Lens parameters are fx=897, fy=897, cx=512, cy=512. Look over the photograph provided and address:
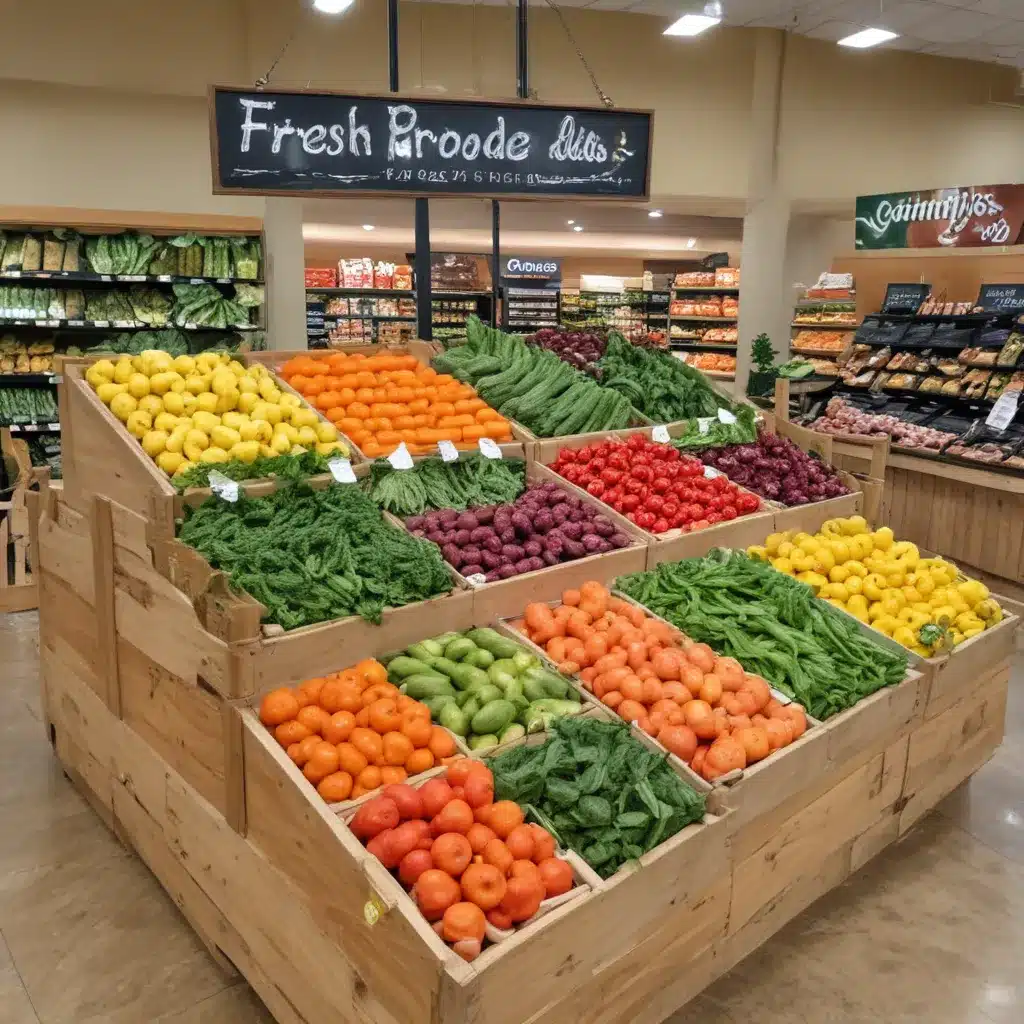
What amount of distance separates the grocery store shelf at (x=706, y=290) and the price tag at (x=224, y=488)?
A: 37.5 ft

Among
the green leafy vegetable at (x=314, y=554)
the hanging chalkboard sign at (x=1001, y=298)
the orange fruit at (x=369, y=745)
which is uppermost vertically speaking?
the hanging chalkboard sign at (x=1001, y=298)

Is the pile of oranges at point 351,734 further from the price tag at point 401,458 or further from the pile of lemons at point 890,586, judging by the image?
the pile of lemons at point 890,586

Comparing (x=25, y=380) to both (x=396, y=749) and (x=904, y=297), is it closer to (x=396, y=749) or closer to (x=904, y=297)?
(x=396, y=749)

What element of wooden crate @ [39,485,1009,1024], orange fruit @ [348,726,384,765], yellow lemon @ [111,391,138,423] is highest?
yellow lemon @ [111,391,138,423]

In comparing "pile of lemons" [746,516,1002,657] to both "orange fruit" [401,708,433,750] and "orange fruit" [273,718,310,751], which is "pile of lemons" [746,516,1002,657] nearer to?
"orange fruit" [401,708,433,750]

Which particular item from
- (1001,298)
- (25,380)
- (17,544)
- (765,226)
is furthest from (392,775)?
(765,226)

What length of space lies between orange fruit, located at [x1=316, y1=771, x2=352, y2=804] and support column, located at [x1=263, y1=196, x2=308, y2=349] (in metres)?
6.73

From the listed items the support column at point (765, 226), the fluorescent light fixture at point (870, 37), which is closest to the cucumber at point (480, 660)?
the fluorescent light fixture at point (870, 37)

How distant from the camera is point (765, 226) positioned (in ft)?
35.4

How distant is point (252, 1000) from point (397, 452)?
191cm

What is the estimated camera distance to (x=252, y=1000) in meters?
2.55

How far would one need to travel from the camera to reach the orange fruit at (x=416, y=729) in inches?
90.2

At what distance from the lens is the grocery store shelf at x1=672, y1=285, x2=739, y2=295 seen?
13.3 m

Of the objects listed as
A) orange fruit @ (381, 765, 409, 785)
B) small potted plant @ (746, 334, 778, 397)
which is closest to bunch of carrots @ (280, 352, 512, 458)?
→ orange fruit @ (381, 765, 409, 785)
